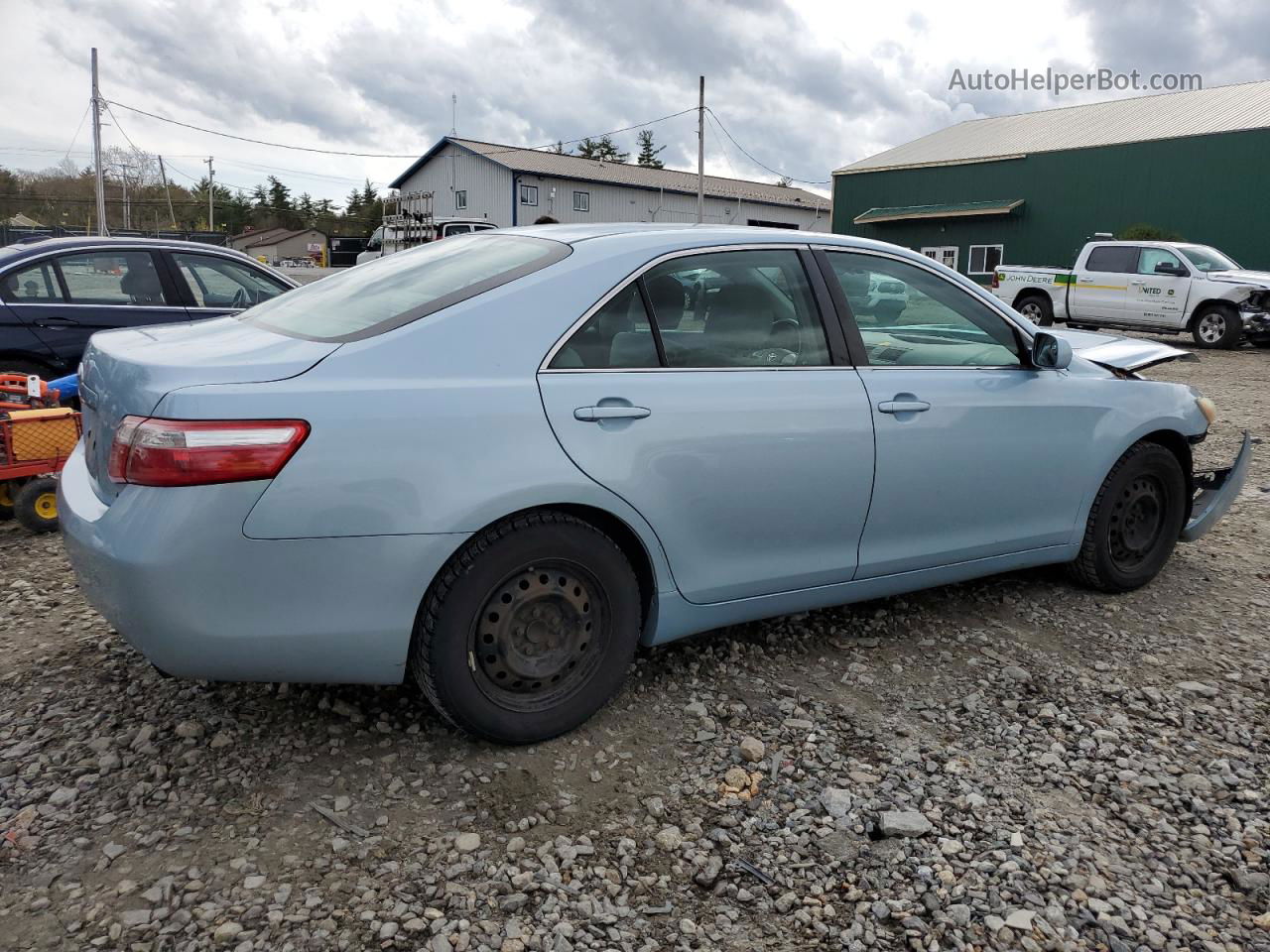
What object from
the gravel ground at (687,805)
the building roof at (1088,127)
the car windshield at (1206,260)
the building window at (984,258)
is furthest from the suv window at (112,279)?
the building window at (984,258)

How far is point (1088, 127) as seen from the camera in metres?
30.5

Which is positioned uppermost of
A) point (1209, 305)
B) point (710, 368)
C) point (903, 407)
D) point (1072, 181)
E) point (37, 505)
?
point (1072, 181)

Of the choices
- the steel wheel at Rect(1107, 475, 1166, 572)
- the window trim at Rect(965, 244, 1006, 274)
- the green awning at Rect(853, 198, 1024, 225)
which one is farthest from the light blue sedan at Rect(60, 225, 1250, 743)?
the green awning at Rect(853, 198, 1024, 225)

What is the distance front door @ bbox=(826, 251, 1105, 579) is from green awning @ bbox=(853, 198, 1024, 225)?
2921 centimetres

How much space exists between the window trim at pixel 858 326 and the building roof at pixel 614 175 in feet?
133

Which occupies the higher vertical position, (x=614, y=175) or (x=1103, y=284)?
(x=614, y=175)

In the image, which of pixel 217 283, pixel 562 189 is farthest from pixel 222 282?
pixel 562 189

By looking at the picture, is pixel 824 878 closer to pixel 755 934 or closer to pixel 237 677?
pixel 755 934

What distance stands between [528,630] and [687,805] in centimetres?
66

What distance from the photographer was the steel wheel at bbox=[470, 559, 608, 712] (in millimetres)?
2756

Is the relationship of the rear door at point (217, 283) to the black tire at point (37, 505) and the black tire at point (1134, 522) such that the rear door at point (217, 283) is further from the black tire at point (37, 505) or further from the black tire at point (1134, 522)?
the black tire at point (1134, 522)

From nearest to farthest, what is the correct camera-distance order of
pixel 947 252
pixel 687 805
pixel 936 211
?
pixel 687 805 → pixel 936 211 → pixel 947 252

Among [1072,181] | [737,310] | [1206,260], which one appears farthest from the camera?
[1072,181]

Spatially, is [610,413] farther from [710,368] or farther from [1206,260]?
[1206,260]
